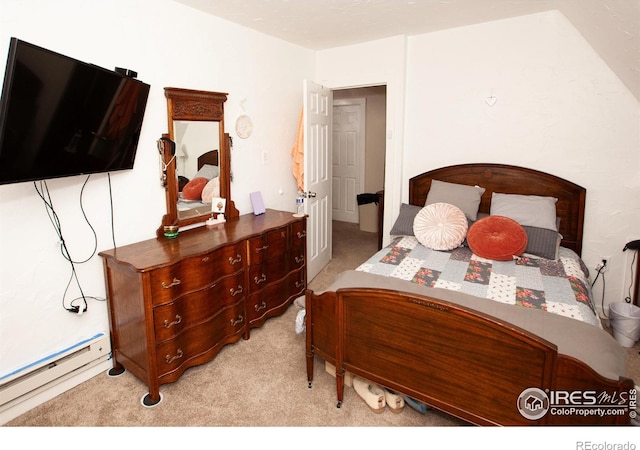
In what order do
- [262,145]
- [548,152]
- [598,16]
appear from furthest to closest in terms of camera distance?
[262,145]
[548,152]
[598,16]

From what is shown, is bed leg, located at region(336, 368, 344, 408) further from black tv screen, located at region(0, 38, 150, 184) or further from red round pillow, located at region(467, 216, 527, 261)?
black tv screen, located at region(0, 38, 150, 184)

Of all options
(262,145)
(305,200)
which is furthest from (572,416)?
(262,145)

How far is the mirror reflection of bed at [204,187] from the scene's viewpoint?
2.96 metres

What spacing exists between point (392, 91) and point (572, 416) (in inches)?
128

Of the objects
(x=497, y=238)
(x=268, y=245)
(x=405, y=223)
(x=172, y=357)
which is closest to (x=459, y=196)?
(x=405, y=223)

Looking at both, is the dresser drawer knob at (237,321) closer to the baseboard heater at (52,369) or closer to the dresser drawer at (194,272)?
the dresser drawer at (194,272)

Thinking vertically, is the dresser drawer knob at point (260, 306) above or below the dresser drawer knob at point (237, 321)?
above

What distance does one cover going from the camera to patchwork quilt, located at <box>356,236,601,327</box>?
7.21ft

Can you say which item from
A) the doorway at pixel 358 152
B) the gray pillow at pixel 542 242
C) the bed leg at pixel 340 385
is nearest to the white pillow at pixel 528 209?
the gray pillow at pixel 542 242

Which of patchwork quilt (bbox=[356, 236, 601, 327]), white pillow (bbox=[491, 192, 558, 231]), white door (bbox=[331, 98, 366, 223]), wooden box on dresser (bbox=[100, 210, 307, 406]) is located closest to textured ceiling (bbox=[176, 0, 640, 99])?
white pillow (bbox=[491, 192, 558, 231])

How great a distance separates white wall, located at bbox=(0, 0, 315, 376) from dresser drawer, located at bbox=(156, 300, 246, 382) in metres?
0.56

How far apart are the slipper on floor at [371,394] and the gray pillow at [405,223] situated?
1555 mm

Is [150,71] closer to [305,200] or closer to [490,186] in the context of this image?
[305,200]

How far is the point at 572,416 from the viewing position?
155 centimetres
